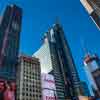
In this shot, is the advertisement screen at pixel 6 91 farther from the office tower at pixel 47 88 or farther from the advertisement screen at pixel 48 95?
the advertisement screen at pixel 48 95

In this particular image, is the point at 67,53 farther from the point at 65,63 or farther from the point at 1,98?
the point at 1,98

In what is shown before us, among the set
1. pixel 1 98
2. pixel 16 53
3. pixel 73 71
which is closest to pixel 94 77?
pixel 73 71

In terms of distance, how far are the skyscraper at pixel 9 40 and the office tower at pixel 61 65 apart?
35.4m

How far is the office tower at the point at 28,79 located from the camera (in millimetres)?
99394

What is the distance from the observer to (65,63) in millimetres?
175625

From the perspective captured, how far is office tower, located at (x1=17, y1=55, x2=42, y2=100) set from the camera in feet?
326

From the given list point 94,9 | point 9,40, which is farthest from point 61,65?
point 94,9

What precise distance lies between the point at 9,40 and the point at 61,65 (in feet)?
181

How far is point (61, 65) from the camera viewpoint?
16512cm

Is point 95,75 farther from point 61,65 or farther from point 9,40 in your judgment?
point 9,40

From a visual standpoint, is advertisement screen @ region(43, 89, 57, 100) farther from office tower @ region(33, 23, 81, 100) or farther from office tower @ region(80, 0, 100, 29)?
office tower @ region(80, 0, 100, 29)

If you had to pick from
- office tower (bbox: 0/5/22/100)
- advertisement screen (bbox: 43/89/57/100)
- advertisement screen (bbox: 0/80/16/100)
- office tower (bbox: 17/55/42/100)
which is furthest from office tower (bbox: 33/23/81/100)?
advertisement screen (bbox: 0/80/16/100)

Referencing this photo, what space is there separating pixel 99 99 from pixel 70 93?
2377 centimetres

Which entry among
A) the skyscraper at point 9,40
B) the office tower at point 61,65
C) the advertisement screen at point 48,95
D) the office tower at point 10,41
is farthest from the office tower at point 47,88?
the skyscraper at point 9,40
